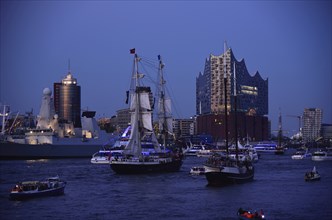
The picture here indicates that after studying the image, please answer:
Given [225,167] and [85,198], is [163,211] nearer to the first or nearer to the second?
[85,198]

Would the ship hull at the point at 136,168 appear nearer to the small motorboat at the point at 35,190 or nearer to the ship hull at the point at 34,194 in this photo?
the small motorboat at the point at 35,190

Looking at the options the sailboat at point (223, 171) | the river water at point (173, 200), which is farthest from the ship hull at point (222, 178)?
the river water at point (173, 200)

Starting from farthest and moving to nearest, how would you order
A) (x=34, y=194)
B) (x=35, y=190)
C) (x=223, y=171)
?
(x=223, y=171)
(x=35, y=190)
(x=34, y=194)

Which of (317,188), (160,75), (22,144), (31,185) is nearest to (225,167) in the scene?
(317,188)

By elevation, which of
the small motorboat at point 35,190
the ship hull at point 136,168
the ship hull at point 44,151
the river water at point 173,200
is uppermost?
the ship hull at point 44,151

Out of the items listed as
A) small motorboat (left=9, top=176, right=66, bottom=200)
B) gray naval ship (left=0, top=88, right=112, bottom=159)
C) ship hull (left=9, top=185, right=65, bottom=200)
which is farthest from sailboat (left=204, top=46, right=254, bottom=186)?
gray naval ship (left=0, top=88, right=112, bottom=159)

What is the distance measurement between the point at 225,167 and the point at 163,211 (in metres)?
16.9

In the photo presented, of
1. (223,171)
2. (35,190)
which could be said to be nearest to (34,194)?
(35,190)

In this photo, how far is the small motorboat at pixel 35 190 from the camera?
4994cm

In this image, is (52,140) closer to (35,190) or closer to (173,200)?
(35,190)

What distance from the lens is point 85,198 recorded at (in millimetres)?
52438

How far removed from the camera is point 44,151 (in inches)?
5719

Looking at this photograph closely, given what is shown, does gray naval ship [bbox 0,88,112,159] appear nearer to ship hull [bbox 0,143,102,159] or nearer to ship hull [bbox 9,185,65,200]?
ship hull [bbox 0,143,102,159]

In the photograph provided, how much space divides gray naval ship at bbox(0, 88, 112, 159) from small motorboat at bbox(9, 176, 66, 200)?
88315 millimetres
